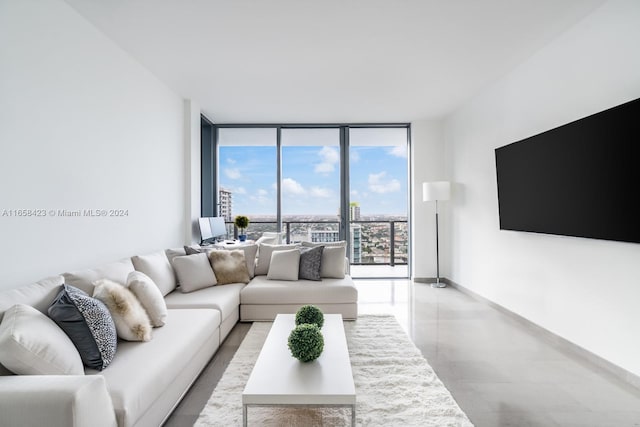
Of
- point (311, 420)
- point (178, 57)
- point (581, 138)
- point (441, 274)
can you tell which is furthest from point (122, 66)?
point (441, 274)

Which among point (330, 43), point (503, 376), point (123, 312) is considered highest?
point (330, 43)

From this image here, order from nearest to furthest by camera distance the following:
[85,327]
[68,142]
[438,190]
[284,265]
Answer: [85,327]
[68,142]
[284,265]
[438,190]

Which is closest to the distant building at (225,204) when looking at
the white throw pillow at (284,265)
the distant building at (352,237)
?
the distant building at (352,237)

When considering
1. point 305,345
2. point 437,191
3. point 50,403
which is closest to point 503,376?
point 305,345

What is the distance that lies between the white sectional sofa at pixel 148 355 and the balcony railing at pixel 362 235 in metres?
2.59

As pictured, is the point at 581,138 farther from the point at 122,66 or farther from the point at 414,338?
the point at 122,66

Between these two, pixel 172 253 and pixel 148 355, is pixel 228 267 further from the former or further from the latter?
pixel 148 355

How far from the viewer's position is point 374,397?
2.27 metres

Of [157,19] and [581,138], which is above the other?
[157,19]

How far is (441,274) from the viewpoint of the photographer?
618cm

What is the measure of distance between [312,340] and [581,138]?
269 cm

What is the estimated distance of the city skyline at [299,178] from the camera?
6.40 meters

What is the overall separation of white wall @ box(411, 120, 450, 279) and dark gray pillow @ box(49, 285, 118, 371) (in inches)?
203

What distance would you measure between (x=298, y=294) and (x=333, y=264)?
65cm
